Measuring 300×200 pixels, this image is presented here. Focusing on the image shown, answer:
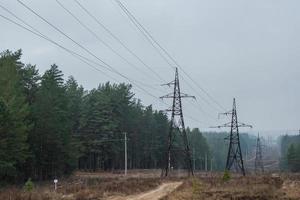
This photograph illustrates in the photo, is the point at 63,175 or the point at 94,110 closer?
the point at 63,175

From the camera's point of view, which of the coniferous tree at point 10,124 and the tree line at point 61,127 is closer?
the coniferous tree at point 10,124

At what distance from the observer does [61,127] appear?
239ft

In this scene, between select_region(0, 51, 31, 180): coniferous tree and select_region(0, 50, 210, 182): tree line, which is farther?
select_region(0, 50, 210, 182): tree line

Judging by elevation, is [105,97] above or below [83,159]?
above

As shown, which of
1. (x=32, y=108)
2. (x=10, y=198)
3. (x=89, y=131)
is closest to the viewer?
(x=10, y=198)

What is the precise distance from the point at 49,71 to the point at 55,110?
38.7 feet

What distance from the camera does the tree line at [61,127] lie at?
5909cm

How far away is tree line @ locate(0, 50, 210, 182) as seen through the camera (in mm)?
59094

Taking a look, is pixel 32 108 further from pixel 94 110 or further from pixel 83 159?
pixel 83 159

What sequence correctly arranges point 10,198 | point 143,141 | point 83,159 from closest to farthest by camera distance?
point 10,198 < point 83,159 < point 143,141

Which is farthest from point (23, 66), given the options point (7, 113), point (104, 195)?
point (104, 195)

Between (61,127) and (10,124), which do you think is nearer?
(10,124)

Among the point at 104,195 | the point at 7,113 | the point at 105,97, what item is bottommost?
the point at 104,195

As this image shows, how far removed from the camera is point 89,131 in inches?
3797
